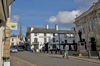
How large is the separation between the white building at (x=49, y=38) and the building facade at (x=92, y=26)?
63.0 feet

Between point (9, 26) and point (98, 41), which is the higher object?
point (9, 26)

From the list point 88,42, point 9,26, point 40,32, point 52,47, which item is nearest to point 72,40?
point 52,47

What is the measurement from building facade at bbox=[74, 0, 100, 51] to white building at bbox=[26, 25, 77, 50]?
19203mm

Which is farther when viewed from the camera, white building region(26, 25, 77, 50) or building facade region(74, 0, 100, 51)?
white building region(26, 25, 77, 50)

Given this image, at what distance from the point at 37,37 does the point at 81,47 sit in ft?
98.9

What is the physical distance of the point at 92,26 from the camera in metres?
22.9

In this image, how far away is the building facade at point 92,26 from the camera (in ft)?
69.6

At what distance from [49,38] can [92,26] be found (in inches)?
1013

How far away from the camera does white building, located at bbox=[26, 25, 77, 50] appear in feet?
147

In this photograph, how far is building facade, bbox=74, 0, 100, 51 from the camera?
69.6 feet

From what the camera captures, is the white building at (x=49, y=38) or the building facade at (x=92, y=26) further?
the white building at (x=49, y=38)

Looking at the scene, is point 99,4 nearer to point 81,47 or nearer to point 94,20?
point 94,20

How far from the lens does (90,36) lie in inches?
917

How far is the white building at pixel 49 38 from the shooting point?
4475 centimetres
